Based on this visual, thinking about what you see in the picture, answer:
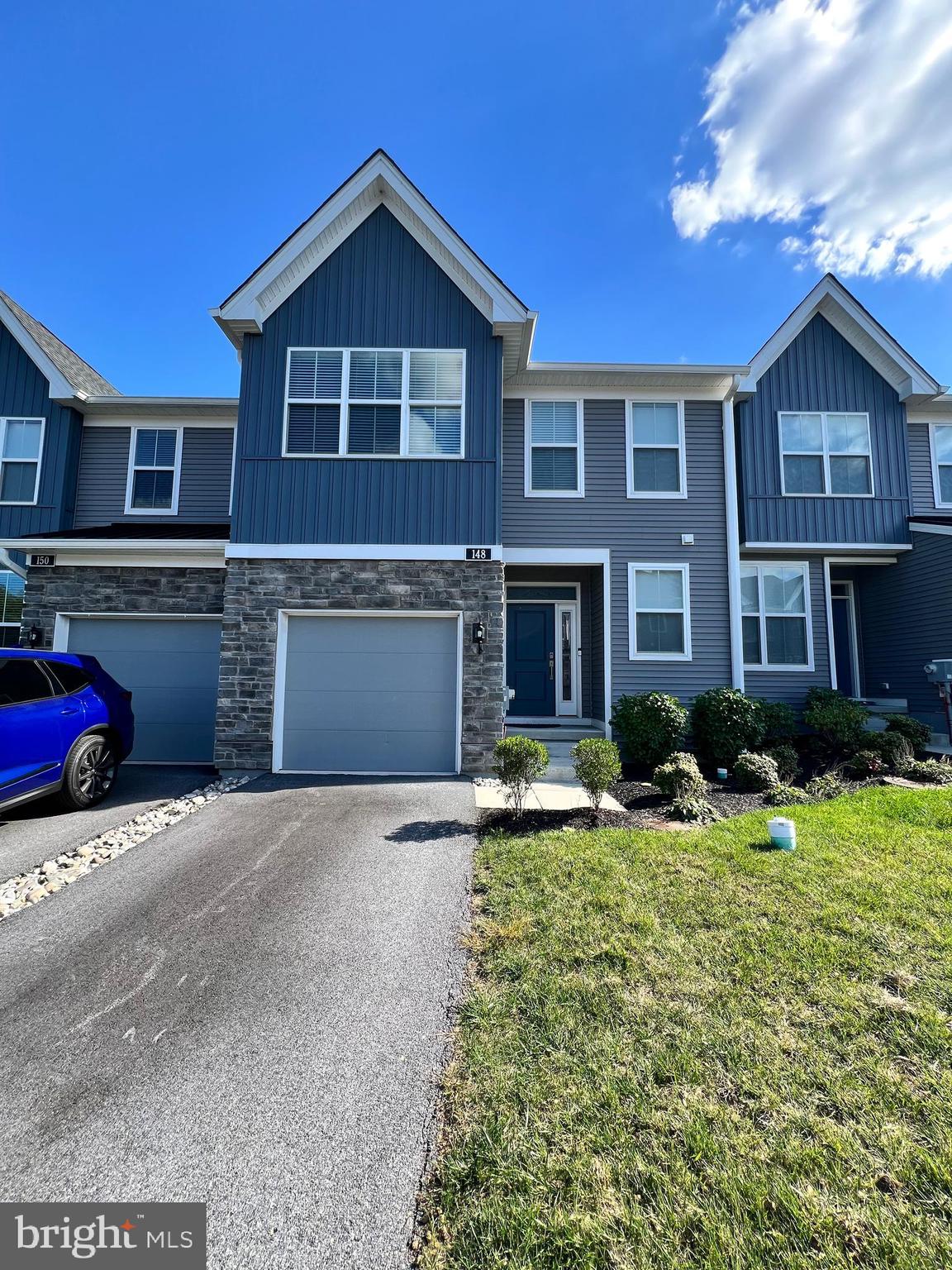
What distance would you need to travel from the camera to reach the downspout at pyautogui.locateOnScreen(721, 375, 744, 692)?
9.84 meters

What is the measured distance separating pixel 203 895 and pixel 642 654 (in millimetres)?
7766

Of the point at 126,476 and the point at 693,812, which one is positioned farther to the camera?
the point at 126,476

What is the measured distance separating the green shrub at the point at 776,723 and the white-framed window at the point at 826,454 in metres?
4.21

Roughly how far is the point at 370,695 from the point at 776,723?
22.0 ft

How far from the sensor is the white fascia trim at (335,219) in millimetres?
8328

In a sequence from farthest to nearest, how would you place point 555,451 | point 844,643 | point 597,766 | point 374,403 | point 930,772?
point 844,643, point 555,451, point 374,403, point 930,772, point 597,766

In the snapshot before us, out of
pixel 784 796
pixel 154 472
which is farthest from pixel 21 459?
pixel 784 796

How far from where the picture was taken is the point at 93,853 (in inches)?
198

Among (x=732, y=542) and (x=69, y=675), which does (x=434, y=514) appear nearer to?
(x=69, y=675)

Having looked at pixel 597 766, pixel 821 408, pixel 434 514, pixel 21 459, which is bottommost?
pixel 597 766

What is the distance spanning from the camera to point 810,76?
7.71m

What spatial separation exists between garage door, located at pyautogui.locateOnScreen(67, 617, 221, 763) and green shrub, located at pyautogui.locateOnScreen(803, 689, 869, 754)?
999 cm

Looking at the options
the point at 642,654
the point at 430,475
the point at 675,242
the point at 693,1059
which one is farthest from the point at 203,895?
the point at 675,242

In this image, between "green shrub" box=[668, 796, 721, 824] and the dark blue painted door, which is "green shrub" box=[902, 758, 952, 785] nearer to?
"green shrub" box=[668, 796, 721, 824]
